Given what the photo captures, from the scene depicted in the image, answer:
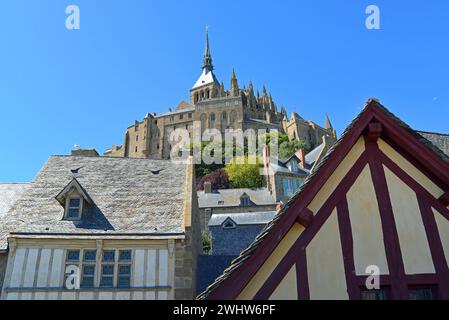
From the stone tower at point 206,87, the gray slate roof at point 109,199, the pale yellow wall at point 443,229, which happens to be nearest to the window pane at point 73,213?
the gray slate roof at point 109,199

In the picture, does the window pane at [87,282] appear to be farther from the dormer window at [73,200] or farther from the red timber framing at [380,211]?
the red timber framing at [380,211]

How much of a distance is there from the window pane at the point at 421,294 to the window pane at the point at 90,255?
9532 millimetres

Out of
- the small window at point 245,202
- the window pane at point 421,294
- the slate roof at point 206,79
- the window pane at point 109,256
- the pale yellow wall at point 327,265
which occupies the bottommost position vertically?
the window pane at point 421,294

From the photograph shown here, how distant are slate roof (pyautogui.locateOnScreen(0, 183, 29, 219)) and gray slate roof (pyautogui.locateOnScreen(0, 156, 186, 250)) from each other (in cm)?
110

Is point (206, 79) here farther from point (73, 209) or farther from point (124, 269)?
point (124, 269)

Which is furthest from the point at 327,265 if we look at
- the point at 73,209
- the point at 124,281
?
the point at 73,209

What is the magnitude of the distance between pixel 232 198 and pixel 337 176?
36.8 meters

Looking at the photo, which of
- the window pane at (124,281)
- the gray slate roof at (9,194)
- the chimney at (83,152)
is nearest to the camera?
the window pane at (124,281)

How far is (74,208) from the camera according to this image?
13.3 metres

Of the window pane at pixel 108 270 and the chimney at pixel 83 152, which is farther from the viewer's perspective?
the chimney at pixel 83 152

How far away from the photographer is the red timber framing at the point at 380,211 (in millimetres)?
4930

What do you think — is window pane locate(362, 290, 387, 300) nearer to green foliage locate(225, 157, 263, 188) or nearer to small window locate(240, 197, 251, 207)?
small window locate(240, 197, 251, 207)

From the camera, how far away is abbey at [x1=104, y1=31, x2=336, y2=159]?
9081cm
